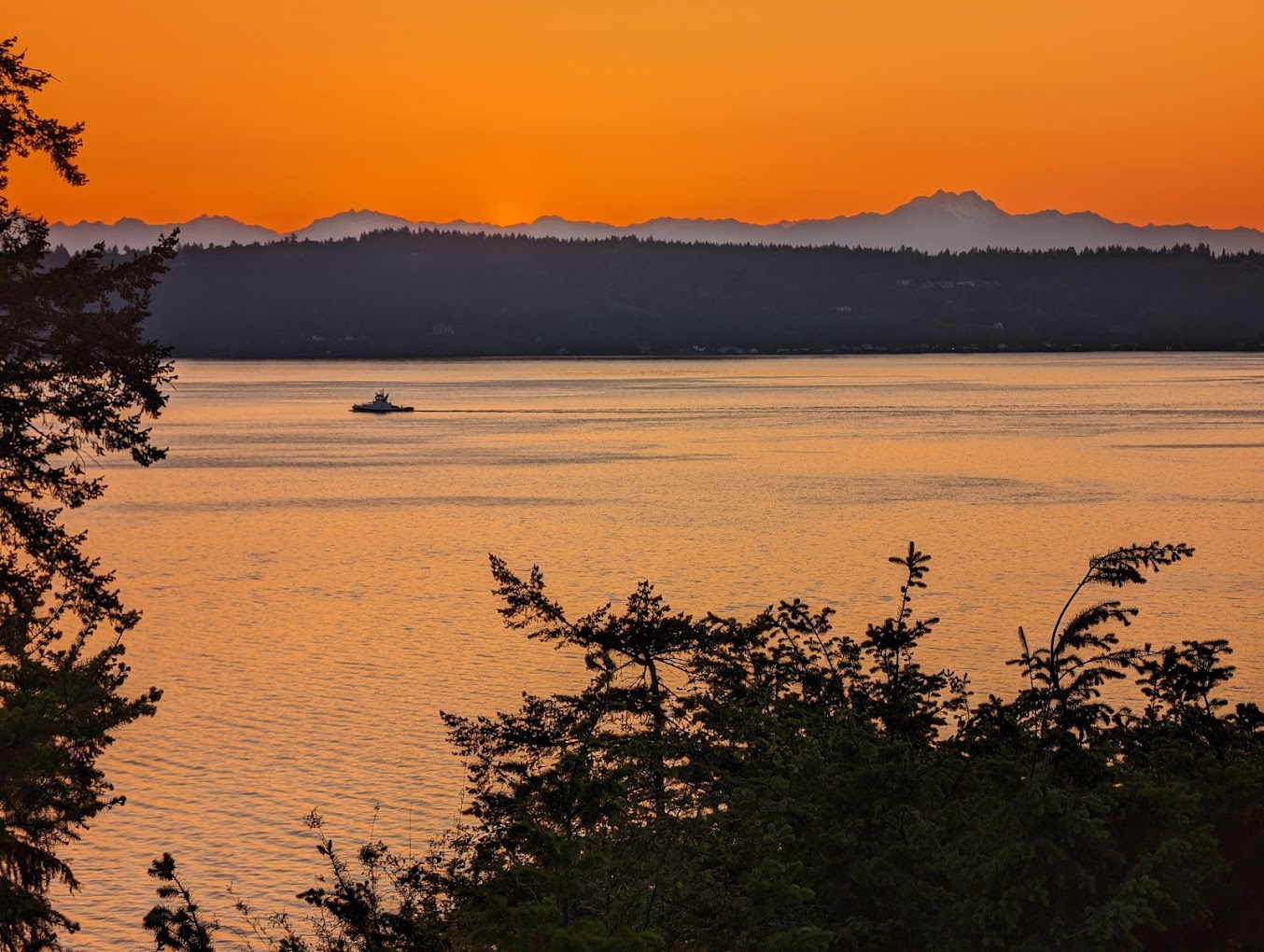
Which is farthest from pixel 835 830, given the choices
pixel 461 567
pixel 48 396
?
pixel 461 567

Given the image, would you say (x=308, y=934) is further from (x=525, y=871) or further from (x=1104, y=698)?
(x=1104, y=698)

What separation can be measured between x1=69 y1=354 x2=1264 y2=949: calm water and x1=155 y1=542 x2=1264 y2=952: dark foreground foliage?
12402 millimetres

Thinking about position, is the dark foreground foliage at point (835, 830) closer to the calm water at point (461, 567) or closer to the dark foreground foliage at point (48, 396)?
the dark foreground foliage at point (48, 396)

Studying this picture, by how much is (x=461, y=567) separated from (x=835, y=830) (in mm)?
53677

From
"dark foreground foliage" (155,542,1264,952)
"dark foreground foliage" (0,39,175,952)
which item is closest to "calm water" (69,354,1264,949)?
"dark foreground foliage" (0,39,175,952)

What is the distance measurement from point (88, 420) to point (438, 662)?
32443mm

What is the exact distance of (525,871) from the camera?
12.7 metres

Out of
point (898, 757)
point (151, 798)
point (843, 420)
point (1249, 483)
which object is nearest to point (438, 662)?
point (151, 798)

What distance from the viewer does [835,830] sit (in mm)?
16844

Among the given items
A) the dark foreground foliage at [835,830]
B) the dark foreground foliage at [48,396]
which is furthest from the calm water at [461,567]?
the dark foreground foliage at [835,830]

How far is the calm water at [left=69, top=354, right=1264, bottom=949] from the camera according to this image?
33.3 meters

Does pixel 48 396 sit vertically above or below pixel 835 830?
above

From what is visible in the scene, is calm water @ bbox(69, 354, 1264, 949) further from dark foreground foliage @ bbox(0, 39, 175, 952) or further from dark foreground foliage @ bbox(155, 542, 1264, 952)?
dark foreground foliage @ bbox(155, 542, 1264, 952)

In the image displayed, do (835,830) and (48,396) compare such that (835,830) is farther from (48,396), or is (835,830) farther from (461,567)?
(461,567)
